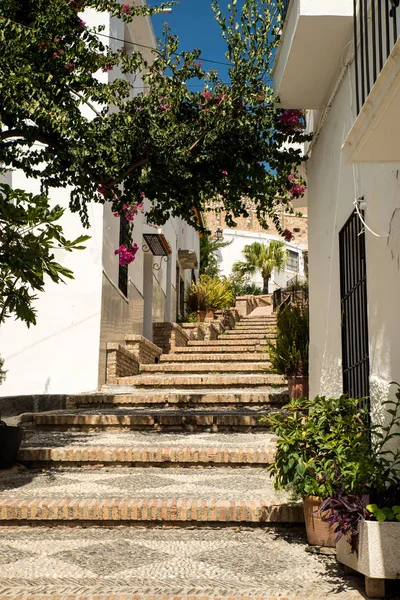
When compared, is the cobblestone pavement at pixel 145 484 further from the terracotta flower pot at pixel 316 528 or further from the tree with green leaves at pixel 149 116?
the tree with green leaves at pixel 149 116

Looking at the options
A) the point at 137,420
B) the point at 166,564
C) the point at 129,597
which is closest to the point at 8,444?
the point at 137,420

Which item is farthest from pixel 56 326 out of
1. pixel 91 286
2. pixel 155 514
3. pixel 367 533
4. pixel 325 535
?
pixel 367 533

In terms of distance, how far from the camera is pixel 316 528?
4.33m

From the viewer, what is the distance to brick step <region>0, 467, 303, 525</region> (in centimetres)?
475

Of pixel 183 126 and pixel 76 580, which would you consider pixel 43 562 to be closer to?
pixel 76 580

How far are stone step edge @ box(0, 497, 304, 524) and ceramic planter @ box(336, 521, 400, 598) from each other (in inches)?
47.2

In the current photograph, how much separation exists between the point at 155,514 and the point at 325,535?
1152mm

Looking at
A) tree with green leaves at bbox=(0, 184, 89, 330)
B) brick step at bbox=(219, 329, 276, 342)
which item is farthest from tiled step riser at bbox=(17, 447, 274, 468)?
brick step at bbox=(219, 329, 276, 342)

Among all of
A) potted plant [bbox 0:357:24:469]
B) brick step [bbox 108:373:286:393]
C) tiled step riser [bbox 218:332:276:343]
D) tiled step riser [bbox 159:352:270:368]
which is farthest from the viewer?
tiled step riser [bbox 218:332:276:343]

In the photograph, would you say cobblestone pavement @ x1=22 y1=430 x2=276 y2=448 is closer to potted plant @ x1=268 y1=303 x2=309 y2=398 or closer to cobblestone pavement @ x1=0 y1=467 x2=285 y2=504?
cobblestone pavement @ x1=0 y1=467 x2=285 y2=504

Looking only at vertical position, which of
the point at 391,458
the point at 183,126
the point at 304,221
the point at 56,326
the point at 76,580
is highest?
the point at 304,221

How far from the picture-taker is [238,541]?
4.50 meters

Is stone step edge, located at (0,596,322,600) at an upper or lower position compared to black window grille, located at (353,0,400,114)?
lower

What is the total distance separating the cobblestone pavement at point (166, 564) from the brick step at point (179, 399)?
4.30m
